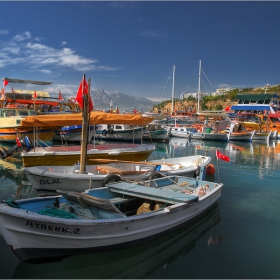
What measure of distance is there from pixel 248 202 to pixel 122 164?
21.4ft

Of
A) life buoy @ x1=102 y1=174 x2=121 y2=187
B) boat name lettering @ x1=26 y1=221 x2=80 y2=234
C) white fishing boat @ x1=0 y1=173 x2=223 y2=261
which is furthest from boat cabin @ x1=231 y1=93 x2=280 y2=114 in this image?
boat name lettering @ x1=26 y1=221 x2=80 y2=234

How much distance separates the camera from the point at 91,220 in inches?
280

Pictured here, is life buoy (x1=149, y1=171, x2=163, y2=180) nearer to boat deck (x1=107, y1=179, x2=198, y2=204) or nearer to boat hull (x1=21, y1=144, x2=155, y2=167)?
boat deck (x1=107, y1=179, x2=198, y2=204)

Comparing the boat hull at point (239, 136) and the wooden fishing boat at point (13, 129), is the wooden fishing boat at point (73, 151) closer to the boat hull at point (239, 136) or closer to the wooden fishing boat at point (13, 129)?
the wooden fishing boat at point (13, 129)

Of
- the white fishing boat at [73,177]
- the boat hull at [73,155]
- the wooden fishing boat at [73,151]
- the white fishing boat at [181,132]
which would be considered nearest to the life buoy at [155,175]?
the white fishing boat at [73,177]

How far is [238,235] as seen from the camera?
30.7 feet

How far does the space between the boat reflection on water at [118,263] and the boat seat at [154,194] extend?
1.17 m

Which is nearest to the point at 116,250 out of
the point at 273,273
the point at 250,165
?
the point at 273,273

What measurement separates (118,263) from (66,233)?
61.9 inches

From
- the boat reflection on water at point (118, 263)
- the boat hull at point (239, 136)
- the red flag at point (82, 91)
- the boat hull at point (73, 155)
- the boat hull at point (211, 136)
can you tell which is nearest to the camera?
the boat reflection on water at point (118, 263)

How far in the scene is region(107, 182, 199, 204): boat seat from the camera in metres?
8.95

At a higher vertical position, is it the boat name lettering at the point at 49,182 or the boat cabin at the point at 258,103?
the boat cabin at the point at 258,103

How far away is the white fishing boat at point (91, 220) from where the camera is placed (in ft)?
22.2

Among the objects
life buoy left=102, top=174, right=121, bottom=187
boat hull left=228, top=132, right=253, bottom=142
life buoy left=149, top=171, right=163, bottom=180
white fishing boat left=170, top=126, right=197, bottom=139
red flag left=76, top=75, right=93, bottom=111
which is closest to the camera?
life buoy left=102, top=174, right=121, bottom=187
